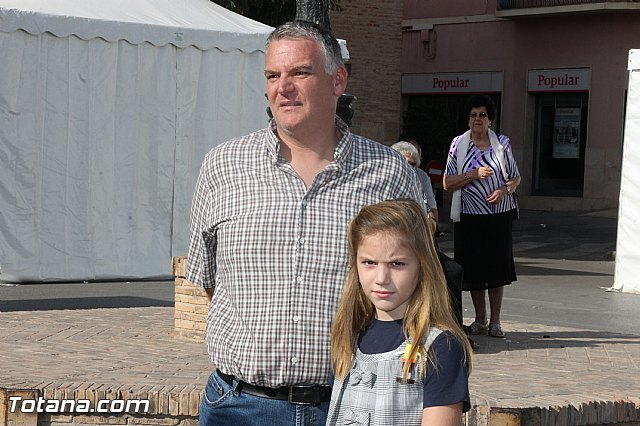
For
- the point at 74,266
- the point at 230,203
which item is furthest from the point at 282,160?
the point at 74,266

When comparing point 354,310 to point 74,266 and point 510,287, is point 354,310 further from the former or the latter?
point 510,287

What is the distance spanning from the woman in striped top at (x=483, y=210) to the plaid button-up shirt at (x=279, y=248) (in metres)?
5.30

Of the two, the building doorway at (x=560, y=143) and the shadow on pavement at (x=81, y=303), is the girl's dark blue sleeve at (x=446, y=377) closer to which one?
the shadow on pavement at (x=81, y=303)

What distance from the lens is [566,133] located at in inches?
1329

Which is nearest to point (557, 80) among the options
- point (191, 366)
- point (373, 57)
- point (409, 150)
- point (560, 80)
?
point (560, 80)

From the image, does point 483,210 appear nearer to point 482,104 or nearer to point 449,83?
point 482,104

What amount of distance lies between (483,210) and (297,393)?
18.5ft

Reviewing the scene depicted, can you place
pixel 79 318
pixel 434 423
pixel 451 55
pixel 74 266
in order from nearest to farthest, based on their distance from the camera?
1. pixel 434 423
2. pixel 79 318
3. pixel 74 266
4. pixel 451 55

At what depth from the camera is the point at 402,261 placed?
321 cm

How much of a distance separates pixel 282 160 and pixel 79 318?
6.22 metres

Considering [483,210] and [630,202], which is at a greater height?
[483,210]

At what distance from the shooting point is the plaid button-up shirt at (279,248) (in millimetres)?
3391

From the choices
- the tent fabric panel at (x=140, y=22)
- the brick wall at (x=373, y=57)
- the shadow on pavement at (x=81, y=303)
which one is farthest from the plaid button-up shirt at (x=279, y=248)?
the brick wall at (x=373, y=57)

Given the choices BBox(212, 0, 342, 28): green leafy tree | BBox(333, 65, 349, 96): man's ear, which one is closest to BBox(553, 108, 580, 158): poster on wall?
BBox(212, 0, 342, 28): green leafy tree
